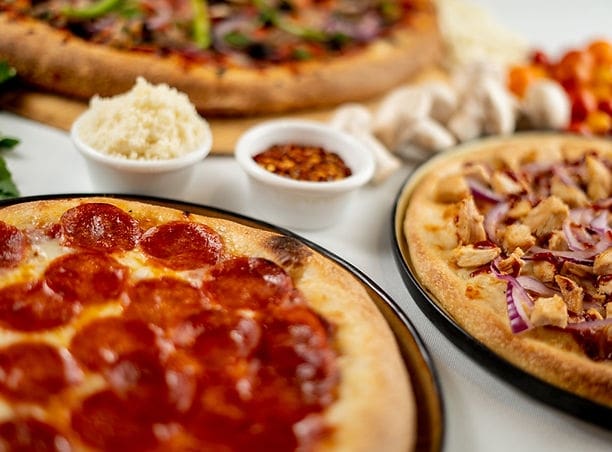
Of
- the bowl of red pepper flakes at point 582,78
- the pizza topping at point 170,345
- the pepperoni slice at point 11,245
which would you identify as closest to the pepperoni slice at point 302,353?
the pizza topping at point 170,345

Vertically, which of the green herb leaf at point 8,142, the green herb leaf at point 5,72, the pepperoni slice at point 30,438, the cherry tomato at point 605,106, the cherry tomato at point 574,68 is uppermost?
the cherry tomato at point 574,68

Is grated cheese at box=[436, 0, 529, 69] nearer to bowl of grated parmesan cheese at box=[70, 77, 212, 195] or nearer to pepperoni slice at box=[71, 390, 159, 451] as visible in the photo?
bowl of grated parmesan cheese at box=[70, 77, 212, 195]

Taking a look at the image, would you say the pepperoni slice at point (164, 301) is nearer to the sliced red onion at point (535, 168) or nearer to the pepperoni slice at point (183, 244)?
the pepperoni slice at point (183, 244)

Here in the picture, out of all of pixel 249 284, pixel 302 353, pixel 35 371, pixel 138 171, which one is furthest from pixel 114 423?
pixel 138 171

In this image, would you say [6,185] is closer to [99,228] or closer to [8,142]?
[8,142]

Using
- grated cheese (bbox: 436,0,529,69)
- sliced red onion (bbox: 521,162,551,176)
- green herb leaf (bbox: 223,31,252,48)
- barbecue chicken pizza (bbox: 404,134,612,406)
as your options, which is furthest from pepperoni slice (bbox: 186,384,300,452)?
grated cheese (bbox: 436,0,529,69)

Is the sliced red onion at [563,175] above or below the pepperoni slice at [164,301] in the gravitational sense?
above

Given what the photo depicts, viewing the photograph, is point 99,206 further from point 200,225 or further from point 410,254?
point 410,254
